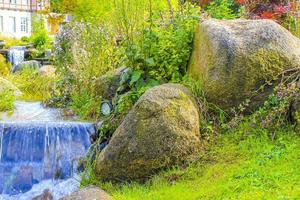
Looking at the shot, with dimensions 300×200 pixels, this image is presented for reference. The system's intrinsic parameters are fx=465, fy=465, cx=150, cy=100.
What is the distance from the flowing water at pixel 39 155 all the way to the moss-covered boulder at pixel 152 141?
34.0 inches

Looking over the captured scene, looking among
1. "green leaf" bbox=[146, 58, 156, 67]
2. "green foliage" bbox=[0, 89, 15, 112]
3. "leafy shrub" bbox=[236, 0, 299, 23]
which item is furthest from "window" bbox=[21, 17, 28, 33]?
"green leaf" bbox=[146, 58, 156, 67]

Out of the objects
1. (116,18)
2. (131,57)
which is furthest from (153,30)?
(116,18)

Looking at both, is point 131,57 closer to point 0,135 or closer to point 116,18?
point 116,18

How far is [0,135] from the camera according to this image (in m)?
6.66

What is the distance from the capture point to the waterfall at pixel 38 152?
20.6ft

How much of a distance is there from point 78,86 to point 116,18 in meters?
1.64

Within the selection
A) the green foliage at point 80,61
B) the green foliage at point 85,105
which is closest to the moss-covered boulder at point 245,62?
the green foliage at point 85,105

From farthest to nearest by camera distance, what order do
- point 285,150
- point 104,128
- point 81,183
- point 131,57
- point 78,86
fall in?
point 78,86 → point 131,57 → point 104,128 → point 81,183 → point 285,150

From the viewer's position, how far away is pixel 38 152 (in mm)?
6508

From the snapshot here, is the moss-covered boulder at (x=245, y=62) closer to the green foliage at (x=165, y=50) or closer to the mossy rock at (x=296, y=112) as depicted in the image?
the mossy rock at (x=296, y=112)

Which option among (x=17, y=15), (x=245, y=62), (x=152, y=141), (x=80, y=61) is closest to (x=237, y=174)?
(x=152, y=141)

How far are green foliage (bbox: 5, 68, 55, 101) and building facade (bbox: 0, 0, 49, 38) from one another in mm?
24307

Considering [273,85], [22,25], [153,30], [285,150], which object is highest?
[153,30]

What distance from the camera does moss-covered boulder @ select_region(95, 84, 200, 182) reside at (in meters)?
5.31
